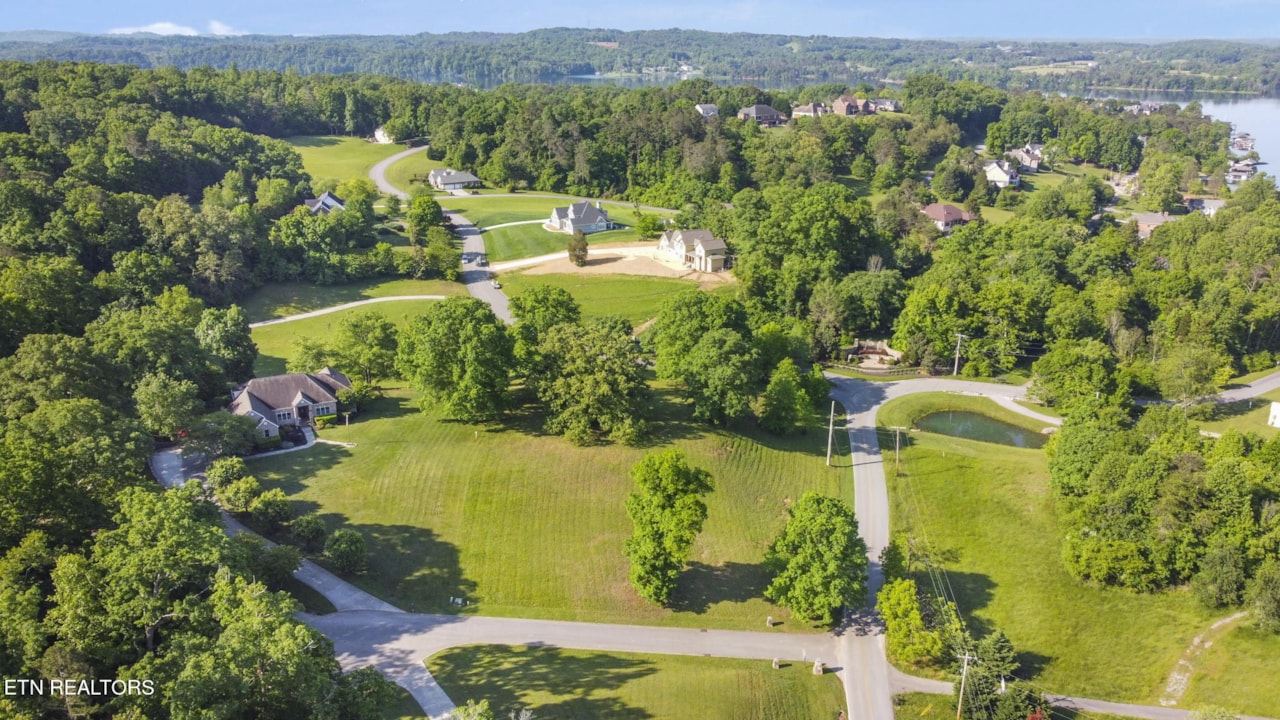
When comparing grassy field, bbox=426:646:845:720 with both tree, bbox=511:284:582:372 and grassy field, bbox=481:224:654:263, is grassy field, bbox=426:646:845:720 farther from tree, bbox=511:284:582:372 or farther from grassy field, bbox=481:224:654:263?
grassy field, bbox=481:224:654:263

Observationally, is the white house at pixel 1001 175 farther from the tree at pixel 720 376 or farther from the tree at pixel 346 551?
the tree at pixel 346 551

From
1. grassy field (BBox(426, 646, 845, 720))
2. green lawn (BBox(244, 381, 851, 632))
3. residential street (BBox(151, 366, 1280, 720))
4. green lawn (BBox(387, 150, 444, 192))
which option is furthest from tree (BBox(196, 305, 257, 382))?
green lawn (BBox(387, 150, 444, 192))

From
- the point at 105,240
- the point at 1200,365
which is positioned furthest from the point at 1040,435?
the point at 105,240

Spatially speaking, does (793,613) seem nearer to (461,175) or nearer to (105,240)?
(105,240)

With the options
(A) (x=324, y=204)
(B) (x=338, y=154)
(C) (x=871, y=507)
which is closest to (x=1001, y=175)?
(C) (x=871, y=507)

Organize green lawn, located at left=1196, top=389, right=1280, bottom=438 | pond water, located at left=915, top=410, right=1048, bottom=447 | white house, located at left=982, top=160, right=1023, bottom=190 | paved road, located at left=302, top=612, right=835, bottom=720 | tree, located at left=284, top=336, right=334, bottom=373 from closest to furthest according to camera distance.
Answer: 1. paved road, located at left=302, top=612, right=835, bottom=720
2. tree, located at left=284, top=336, right=334, bottom=373
3. green lawn, located at left=1196, top=389, right=1280, bottom=438
4. pond water, located at left=915, top=410, right=1048, bottom=447
5. white house, located at left=982, top=160, right=1023, bottom=190

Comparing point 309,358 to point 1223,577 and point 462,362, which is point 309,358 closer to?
point 462,362

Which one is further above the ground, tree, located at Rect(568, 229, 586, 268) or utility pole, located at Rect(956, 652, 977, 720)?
tree, located at Rect(568, 229, 586, 268)
